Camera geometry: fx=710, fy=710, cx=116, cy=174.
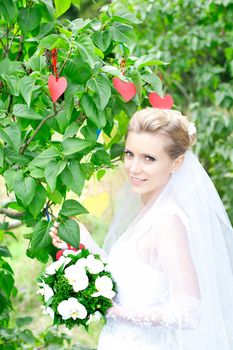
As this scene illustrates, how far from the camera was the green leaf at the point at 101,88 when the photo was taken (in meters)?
1.79

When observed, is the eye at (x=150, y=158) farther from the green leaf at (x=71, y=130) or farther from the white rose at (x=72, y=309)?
the white rose at (x=72, y=309)

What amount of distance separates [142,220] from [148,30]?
2.41 m

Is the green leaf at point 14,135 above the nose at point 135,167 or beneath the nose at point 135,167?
above

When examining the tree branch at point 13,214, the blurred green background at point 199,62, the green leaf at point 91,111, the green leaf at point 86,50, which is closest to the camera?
the green leaf at point 86,50

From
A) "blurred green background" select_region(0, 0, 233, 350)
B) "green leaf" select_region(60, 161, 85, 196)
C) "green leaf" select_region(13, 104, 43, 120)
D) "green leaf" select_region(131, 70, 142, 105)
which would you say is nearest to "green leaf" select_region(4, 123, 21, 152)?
"green leaf" select_region(13, 104, 43, 120)

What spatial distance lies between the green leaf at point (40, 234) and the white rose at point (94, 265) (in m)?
0.13

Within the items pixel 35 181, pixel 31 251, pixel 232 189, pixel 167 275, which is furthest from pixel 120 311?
pixel 232 189

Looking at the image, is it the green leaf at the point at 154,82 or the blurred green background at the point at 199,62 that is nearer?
the green leaf at the point at 154,82

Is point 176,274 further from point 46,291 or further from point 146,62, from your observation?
point 146,62

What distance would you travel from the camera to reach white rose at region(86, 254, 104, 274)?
6.33 ft

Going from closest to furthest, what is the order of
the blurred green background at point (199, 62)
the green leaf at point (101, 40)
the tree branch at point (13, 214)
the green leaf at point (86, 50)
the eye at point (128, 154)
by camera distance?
1. the green leaf at point (86, 50)
2. the green leaf at point (101, 40)
3. the eye at point (128, 154)
4. the tree branch at point (13, 214)
5. the blurred green background at point (199, 62)

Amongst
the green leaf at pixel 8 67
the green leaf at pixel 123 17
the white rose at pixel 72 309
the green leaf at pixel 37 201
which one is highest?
the green leaf at pixel 123 17

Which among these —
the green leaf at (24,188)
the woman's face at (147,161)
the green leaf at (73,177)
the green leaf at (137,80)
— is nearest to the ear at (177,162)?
the woman's face at (147,161)

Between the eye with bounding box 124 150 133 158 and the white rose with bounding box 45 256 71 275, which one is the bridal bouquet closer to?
the white rose with bounding box 45 256 71 275
